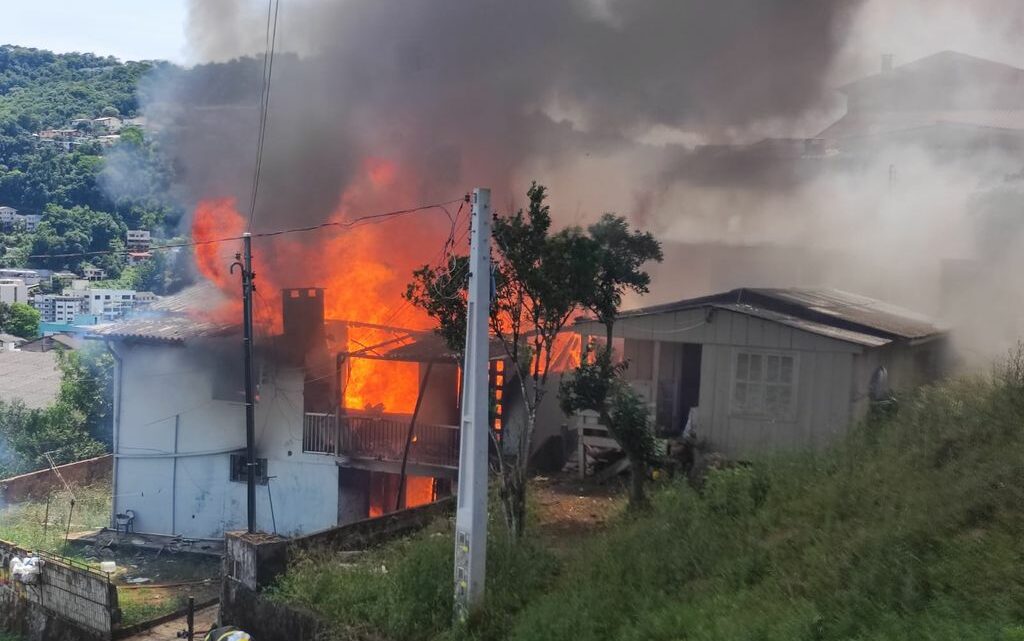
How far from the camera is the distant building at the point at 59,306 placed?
50.7 m

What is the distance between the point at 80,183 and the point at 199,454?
152ft

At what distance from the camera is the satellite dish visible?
12648mm

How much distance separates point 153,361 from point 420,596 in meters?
12.7

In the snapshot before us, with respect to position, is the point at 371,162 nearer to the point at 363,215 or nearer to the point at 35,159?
the point at 363,215

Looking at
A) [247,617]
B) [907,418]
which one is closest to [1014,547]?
[907,418]

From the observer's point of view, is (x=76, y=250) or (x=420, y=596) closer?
(x=420, y=596)

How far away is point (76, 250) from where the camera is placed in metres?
55.0

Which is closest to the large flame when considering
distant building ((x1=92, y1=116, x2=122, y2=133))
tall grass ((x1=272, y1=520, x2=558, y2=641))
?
tall grass ((x1=272, y1=520, x2=558, y2=641))

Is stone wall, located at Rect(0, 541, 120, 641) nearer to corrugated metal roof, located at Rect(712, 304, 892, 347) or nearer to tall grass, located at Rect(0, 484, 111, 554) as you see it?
tall grass, located at Rect(0, 484, 111, 554)

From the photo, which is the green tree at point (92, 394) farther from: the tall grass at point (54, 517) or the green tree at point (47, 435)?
the tall grass at point (54, 517)

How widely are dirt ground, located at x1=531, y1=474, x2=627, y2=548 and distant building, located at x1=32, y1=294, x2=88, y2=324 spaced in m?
42.9

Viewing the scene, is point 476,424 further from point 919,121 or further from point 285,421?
point 919,121

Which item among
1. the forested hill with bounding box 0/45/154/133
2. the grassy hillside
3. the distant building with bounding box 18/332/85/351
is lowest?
the distant building with bounding box 18/332/85/351

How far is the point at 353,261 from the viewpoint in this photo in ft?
69.1
